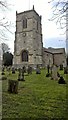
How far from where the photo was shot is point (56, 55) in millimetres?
61562

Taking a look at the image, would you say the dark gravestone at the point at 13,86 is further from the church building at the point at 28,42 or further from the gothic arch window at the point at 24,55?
the gothic arch window at the point at 24,55

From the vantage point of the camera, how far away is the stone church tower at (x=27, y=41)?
4956cm

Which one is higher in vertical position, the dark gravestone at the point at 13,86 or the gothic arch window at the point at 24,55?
the gothic arch window at the point at 24,55

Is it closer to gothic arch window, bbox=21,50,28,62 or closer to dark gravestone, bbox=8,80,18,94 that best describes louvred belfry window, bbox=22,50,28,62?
gothic arch window, bbox=21,50,28,62

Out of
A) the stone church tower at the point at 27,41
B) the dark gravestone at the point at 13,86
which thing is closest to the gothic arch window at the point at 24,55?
the stone church tower at the point at 27,41

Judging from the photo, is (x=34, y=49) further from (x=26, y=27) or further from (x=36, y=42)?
(x=26, y=27)

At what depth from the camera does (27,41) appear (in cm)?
5059

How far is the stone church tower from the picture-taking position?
4956 centimetres

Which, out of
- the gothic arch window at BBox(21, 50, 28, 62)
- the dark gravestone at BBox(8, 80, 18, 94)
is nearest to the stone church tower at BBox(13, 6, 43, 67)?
the gothic arch window at BBox(21, 50, 28, 62)

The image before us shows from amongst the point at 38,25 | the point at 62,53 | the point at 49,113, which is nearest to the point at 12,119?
the point at 49,113

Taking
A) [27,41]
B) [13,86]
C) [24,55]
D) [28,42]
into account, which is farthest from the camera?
[24,55]

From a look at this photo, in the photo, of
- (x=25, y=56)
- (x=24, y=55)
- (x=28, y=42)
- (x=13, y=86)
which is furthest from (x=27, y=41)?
(x=13, y=86)

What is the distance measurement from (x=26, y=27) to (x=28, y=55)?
24.9 ft

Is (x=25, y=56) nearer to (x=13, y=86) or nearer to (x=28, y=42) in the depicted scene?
(x=28, y=42)
